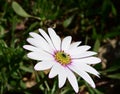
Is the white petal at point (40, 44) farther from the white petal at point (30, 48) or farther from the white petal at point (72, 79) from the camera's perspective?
the white petal at point (72, 79)

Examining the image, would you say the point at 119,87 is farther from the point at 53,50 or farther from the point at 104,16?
the point at 53,50

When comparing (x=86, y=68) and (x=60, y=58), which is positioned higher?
(x=60, y=58)

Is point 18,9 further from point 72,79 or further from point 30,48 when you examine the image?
point 72,79

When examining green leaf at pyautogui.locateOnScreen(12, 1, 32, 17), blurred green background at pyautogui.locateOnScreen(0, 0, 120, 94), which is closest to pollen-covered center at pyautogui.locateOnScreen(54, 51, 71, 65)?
blurred green background at pyautogui.locateOnScreen(0, 0, 120, 94)

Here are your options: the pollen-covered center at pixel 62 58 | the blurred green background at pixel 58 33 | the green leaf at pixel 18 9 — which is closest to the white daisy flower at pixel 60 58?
the pollen-covered center at pixel 62 58

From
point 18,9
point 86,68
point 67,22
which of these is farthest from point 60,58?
point 67,22

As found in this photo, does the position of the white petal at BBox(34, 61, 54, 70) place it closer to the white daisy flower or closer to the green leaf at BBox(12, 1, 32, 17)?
the white daisy flower

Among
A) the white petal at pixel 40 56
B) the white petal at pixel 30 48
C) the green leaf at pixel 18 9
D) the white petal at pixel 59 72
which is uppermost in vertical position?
the green leaf at pixel 18 9
